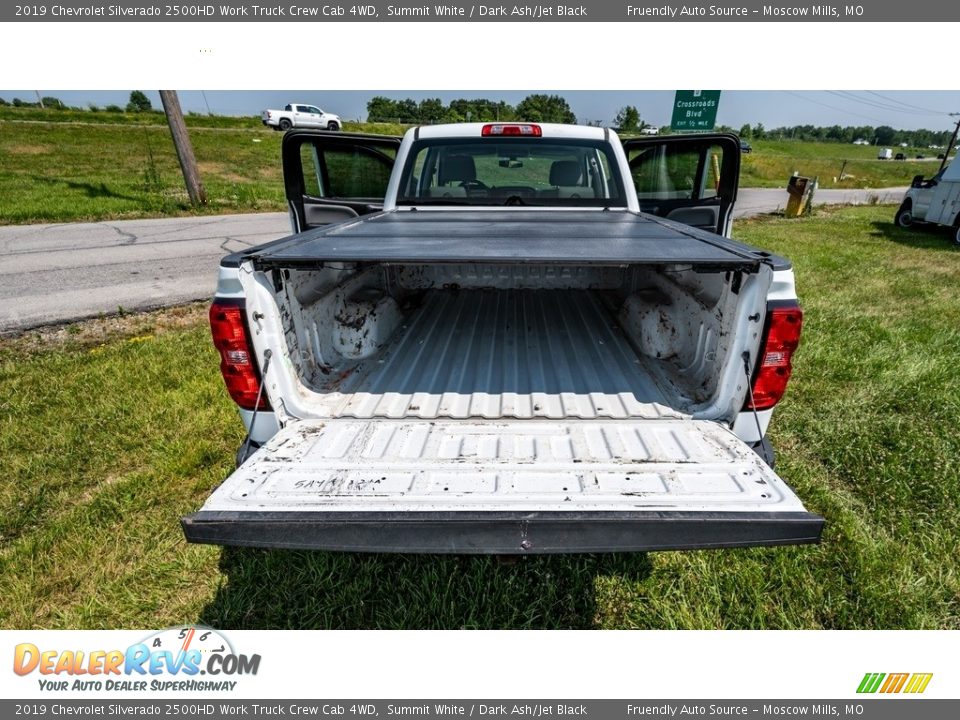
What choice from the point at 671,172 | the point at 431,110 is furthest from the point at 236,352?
the point at 431,110

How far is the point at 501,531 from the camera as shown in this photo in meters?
1.57

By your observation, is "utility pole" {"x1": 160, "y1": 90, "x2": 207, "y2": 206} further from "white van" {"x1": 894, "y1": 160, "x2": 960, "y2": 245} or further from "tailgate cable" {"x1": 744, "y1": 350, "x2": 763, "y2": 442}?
"white van" {"x1": 894, "y1": 160, "x2": 960, "y2": 245}

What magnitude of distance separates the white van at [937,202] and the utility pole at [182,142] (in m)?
19.0

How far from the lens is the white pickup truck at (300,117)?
35.6m

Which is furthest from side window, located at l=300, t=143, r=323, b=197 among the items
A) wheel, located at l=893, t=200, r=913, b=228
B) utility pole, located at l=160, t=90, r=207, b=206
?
wheel, located at l=893, t=200, r=913, b=228

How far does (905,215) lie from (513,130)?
48.6ft

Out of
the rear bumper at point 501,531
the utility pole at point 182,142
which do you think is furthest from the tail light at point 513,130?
the utility pole at point 182,142

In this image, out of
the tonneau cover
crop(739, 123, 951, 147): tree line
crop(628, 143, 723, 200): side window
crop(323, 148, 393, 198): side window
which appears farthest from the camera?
crop(739, 123, 951, 147): tree line

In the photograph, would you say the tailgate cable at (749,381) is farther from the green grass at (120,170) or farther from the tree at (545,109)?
the tree at (545,109)

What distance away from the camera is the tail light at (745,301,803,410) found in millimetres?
1913

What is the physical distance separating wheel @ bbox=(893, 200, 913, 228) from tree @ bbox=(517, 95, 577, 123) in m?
40.7

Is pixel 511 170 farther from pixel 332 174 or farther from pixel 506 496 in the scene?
pixel 506 496

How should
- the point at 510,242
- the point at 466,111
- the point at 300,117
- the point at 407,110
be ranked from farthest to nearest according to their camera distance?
the point at 407,110 < the point at 466,111 < the point at 300,117 < the point at 510,242

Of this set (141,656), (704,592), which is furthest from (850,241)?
(141,656)
